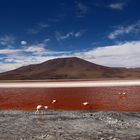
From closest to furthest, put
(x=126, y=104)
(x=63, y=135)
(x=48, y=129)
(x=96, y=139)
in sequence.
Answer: (x=96, y=139) → (x=63, y=135) → (x=48, y=129) → (x=126, y=104)

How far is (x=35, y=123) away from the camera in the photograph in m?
14.5

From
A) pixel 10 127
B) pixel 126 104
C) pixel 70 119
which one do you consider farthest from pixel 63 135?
pixel 126 104

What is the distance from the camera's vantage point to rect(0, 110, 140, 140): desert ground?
462 inches

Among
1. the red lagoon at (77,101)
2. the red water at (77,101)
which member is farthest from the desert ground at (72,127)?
the red water at (77,101)

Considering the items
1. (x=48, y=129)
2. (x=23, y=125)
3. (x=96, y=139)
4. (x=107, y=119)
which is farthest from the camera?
(x=107, y=119)

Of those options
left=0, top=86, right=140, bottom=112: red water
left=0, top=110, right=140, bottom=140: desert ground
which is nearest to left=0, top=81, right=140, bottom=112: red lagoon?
left=0, top=86, right=140, bottom=112: red water

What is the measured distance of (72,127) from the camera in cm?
1351

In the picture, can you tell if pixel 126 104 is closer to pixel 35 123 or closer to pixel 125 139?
pixel 35 123

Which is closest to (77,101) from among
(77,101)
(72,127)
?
(77,101)

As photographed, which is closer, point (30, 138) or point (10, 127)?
point (30, 138)

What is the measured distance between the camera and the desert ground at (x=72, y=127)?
1173 cm

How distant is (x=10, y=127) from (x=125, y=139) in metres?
4.54

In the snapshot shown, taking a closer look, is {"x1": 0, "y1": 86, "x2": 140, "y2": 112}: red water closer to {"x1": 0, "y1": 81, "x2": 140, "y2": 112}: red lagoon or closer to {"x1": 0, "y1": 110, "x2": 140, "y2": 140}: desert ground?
{"x1": 0, "y1": 81, "x2": 140, "y2": 112}: red lagoon

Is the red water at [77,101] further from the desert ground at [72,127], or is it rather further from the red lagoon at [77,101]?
the desert ground at [72,127]
